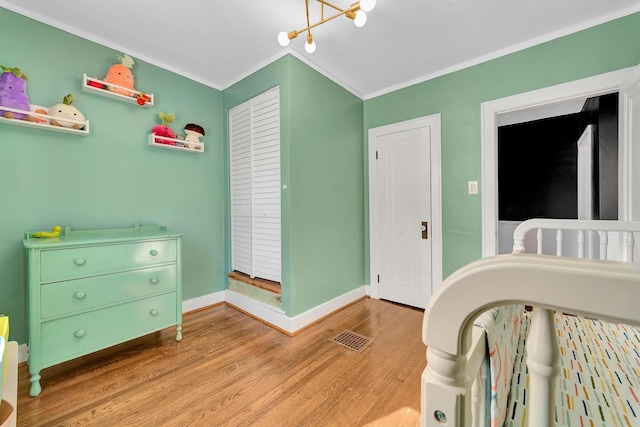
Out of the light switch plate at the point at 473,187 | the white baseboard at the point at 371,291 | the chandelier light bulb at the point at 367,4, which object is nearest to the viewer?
the chandelier light bulb at the point at 367,4

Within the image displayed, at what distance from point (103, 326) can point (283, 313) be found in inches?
49.4

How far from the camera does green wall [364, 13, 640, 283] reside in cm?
186

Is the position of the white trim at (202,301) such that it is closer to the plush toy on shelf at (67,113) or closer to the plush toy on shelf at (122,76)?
the plush toy on shelf at (67,113)

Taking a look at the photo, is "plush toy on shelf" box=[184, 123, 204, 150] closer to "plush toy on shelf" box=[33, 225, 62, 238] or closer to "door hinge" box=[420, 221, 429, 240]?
"plush toy on shelf" box=[33, 225, 62, 238]

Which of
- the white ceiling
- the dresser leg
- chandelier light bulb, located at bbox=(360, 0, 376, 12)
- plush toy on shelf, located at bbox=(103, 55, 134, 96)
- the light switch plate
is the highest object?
the white ceiling

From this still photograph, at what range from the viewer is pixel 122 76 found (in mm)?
2084

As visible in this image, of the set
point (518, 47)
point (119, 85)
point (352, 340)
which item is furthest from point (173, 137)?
point (518, 47)

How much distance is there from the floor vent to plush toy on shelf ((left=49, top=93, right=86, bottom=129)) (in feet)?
8.39

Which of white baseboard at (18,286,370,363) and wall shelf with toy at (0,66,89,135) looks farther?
white baseboard at (18,286,370,363)

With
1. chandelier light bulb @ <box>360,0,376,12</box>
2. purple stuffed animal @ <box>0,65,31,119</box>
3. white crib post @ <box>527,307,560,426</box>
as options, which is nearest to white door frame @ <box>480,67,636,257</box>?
chandelier light bulb @ <box>360,0,376,12</box>

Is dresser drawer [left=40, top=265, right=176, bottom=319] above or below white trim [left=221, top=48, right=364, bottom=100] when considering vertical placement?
Result: below

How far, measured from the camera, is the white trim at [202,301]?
2572 millimetres

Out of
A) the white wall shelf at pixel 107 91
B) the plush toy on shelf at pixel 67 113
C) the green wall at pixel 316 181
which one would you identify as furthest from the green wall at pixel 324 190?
the plush toy on shelf at pixel 67 113

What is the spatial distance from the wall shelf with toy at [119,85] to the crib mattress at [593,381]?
2.95 meters
